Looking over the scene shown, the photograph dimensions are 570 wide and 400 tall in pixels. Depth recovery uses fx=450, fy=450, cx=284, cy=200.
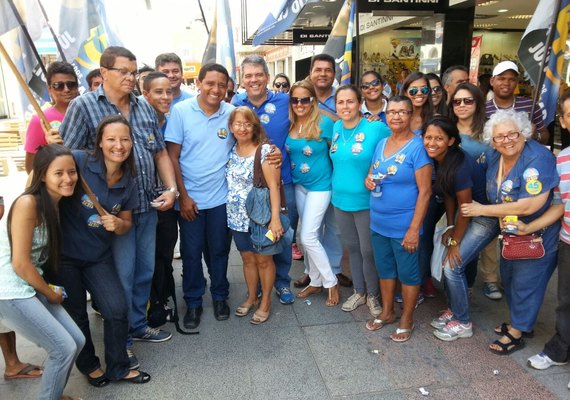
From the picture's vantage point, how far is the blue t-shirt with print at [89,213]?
2.67m

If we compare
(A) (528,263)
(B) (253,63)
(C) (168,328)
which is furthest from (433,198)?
(C) (168,328)

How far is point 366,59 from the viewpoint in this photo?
11680 millimetres

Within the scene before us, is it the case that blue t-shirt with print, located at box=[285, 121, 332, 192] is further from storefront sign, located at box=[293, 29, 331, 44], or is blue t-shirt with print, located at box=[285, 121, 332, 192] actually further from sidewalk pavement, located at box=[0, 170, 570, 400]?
storefront sign, located at box=[293, 29, 331, 44]

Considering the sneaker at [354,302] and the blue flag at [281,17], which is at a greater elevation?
the blue flag at [281,17]

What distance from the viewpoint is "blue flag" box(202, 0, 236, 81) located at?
19.8ft

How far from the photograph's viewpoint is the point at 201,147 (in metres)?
3.51

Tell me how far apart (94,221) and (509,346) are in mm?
2958

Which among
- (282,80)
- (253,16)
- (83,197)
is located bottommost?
(83,197)

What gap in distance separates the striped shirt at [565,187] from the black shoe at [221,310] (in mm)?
2571

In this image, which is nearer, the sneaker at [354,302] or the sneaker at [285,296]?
the sneaker at [354,302]

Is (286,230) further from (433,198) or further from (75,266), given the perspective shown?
(75,266)

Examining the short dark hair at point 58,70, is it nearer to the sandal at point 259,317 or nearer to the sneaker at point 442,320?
the sandal at point 259,317

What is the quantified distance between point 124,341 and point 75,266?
23.2 inches

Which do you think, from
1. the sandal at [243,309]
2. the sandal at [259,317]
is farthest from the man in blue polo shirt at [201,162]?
the sandal at [259,317]
